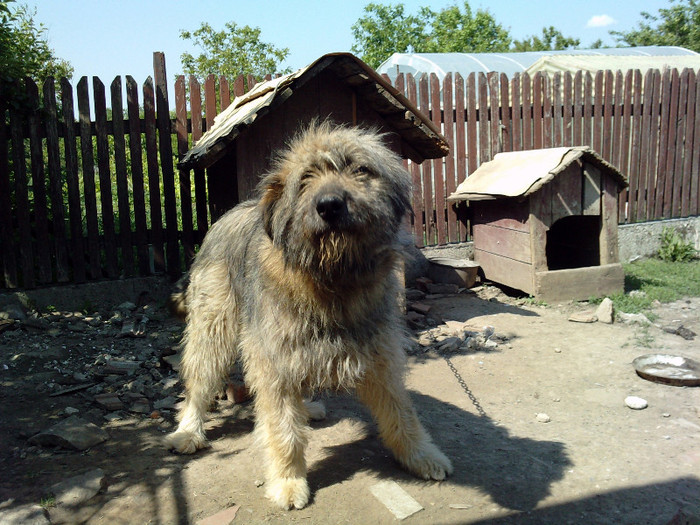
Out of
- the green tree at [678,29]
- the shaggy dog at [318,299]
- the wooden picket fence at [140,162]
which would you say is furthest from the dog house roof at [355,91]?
the green tree at [678,29]

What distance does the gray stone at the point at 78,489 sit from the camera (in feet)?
10.8

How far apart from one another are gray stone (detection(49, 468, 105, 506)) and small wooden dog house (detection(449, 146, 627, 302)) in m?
5.46

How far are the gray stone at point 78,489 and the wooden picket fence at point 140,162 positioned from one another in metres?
3.94

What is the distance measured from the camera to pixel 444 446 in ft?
12.9

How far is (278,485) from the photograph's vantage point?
3.27 metres

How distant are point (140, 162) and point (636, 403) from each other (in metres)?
5.86

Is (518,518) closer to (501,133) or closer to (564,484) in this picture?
(564,484)

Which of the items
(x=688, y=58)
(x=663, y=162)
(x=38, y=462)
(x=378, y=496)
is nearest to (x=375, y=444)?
(x=378, y=496)

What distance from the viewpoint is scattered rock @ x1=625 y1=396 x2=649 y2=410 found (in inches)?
175

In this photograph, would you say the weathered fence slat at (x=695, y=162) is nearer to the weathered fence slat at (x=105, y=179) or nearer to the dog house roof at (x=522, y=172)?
the dog house roof at (x=522, y=172)

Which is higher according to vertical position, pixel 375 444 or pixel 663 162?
pixel 663 162

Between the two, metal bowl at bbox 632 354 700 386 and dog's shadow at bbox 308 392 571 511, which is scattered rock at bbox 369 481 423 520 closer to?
dog's shadow at bbox 308 392 571 511

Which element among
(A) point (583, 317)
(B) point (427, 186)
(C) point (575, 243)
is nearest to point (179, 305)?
(A) point (583, 317)

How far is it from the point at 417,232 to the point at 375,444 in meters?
5.09
